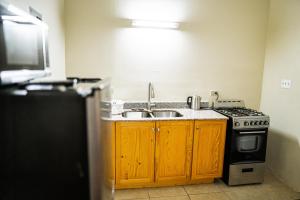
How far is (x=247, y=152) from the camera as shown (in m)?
2.84

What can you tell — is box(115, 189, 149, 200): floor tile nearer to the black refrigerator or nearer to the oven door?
the oven door

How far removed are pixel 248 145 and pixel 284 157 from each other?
586 millimetres

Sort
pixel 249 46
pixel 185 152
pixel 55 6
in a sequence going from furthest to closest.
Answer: pixel 249 46 < pixel 185 152 < pixel 55 6

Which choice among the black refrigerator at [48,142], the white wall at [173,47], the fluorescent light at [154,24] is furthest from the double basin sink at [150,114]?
the black refrigerator at [48,142]

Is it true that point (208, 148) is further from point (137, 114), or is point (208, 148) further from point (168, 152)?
point (137, 114)

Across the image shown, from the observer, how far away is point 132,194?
2670 millimetres

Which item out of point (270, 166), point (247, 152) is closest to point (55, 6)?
point (247, 152)

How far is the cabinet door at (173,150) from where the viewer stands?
8.80 feet

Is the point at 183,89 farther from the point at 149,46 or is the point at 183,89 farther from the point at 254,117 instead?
the point at 254,117

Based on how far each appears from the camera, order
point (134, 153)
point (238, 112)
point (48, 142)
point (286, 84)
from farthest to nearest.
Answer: point (238, 112) < point (286, 84) < point (134, 153) < point (48, 142)

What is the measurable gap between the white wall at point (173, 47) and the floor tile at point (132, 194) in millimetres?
1194

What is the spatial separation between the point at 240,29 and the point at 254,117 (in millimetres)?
1343

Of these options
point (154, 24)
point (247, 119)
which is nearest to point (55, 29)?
point (154, 24)

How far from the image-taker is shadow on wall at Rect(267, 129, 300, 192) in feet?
9.12
